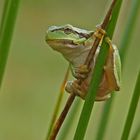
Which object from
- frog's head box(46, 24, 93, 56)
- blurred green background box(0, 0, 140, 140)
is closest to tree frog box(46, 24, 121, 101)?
frog's head box(46, 24, 93, 56)

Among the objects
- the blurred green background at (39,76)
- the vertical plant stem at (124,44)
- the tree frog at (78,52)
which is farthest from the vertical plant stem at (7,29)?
the blurred green background at (39,76)

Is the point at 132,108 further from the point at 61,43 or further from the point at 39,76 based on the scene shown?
the point at 39,76

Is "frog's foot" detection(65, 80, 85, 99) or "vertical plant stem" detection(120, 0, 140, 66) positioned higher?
"vertical plant stem" detection(120, 0, 140, 66)

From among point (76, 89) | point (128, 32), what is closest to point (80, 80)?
point (76, 89)

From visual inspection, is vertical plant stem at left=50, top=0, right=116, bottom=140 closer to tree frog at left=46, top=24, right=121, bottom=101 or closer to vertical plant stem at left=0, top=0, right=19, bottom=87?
tree frog at left=46, top=24, right=121, bottom=101

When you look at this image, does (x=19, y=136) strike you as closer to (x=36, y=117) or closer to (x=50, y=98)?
(x=36, y=117)

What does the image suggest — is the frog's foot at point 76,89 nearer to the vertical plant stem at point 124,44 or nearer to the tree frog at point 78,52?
the tree frog at point 78,52
